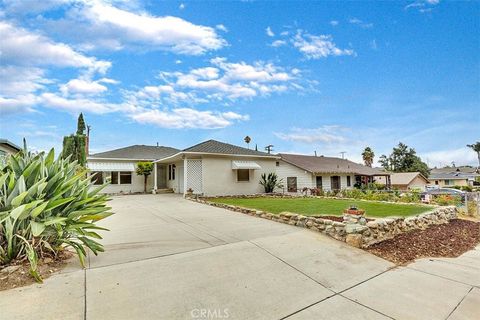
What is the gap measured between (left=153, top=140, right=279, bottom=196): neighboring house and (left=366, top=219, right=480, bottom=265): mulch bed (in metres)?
13.0

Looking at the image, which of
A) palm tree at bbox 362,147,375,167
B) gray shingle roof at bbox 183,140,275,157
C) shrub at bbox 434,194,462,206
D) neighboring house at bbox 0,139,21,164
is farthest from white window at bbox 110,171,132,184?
palm tree at bbox 362,147,375,167

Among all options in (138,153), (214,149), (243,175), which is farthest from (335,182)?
(138,153)

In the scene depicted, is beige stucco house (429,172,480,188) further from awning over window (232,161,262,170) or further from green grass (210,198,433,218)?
green grass (210,198,433,218)

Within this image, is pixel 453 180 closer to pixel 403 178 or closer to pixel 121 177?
pixel 403 178

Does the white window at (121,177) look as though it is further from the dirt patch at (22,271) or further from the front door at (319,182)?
the dirt patch at (22,271)

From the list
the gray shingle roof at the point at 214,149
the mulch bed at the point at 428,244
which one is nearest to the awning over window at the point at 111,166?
the gray shingle roof at the point at 214,149

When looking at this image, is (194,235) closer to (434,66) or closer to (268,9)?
(268,9)

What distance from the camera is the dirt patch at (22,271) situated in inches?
145

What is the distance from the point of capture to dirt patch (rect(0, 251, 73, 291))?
3.69m

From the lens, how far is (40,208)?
12.8ft

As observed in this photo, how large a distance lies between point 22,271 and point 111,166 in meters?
20.5

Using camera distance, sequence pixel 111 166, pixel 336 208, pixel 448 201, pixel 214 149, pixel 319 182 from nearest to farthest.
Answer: pixel 336 208
pixel 448 201
pixel 214 149
pixel 111 166
pixel 319 182

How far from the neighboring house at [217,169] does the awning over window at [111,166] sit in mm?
2424

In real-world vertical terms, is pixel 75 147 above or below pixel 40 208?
above
